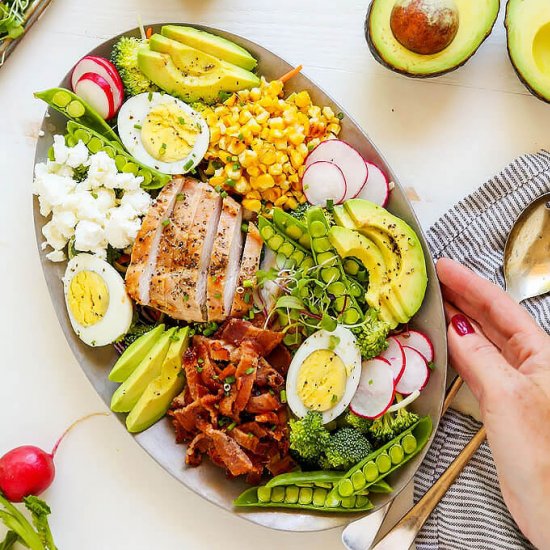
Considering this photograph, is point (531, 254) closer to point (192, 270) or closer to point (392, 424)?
point (392, 424)

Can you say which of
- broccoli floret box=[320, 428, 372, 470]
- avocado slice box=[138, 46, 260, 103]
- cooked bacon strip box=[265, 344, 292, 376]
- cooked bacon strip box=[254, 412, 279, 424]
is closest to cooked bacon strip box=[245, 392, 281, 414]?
cooked bacon strip box=[254, 412, 279, 424]

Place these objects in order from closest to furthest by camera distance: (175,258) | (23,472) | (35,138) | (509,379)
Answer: (509,379)
(175,258)
(23,472)
(35,138)

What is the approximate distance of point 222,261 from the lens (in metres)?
3.07

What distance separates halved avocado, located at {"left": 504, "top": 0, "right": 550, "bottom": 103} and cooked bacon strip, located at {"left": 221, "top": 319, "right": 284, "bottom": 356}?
56.6 inches

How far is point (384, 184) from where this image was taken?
9.74ft

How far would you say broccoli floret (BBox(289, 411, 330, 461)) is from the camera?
2904 millimetres

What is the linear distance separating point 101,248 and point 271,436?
107 cm

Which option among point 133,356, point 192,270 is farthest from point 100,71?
point 133,356

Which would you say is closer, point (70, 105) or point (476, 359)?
point (476, 359)

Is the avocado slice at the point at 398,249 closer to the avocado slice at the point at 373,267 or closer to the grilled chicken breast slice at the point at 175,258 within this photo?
the avocado slice at the point at 373,267

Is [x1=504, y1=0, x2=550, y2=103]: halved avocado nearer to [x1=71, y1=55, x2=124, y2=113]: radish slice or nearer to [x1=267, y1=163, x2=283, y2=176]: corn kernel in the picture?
[x1=267, y1=163, x2=283, y2=176]: corn kernel

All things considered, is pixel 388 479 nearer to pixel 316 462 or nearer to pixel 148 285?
pixel 316 462

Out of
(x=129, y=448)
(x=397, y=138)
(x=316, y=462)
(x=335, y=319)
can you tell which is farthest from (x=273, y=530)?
(x=397, y=138)

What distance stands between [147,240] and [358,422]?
1148 millimetres
